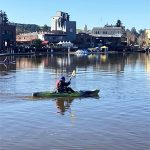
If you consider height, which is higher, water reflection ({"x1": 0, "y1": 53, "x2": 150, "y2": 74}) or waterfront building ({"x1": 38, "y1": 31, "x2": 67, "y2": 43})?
waterfront building ({"x1": 38, "y1": 31, "x2": 67, "y2": 43})

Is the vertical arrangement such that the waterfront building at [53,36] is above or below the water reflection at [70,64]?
above

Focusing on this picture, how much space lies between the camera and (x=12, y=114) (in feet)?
96.4

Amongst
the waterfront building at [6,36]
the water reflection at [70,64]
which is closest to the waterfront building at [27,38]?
the waterfront building at [6,36]

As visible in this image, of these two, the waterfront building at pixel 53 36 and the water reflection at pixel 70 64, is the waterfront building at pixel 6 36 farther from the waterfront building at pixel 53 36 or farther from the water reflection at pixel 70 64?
the water reflection at pixel 70 64

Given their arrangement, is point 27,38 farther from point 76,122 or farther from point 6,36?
point 76,122

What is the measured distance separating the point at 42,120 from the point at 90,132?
4.31 m

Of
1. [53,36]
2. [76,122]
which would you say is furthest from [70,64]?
[53,36]

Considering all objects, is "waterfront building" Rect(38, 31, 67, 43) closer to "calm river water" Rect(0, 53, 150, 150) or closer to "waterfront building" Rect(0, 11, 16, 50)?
"waterfront building" Rect(0, 11, 16, 50)

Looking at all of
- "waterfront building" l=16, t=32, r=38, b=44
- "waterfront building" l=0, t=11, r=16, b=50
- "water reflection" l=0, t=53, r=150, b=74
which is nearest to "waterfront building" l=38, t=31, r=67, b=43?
"waterfront building" l=16, t=32, r=38, b=44

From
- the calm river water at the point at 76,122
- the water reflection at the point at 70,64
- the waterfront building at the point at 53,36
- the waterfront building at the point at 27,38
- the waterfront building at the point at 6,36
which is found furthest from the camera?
the waterfront building at the point at 27,38

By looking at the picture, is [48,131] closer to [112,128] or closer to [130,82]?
[112,128]

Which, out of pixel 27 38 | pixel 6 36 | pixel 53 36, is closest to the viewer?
pixel 6 36

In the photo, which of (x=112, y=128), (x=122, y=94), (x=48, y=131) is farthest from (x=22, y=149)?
(x=122, y=94)

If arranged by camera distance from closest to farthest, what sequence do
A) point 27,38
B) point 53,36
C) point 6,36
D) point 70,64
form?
point 70,64 < point 6,36 < point 53,36 < point 27,38
